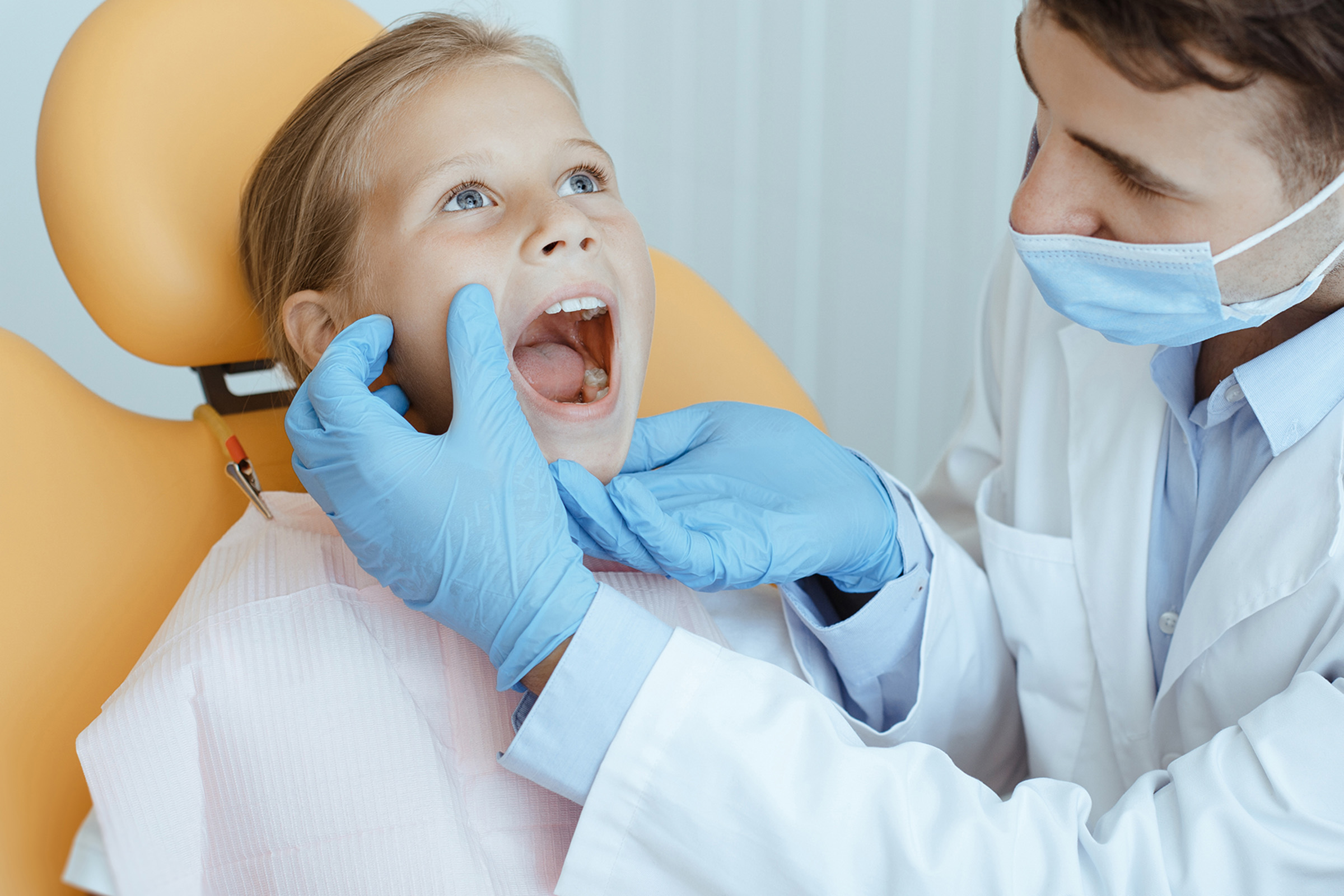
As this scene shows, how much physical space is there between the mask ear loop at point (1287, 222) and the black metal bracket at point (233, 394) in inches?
42.8

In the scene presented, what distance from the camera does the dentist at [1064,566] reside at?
0.82 m

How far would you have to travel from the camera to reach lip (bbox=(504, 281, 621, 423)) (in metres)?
1.02

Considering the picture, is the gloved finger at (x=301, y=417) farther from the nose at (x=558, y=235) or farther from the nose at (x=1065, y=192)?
the nose at (x=1065, y=192)

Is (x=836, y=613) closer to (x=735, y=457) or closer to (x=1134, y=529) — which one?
(x=735, y=457)

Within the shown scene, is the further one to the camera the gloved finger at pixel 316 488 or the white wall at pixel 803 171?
the white wall at pixel 803 171

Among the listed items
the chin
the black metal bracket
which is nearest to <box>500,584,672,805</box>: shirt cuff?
the chin

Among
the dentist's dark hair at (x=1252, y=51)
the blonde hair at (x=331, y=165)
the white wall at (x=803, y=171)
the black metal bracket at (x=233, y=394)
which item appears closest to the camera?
the dentist's dark hair at (x=1252, y=51)

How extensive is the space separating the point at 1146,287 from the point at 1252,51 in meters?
0.24

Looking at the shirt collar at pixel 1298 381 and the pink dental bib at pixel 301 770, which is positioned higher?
the shirt collar at pixel 1298 381

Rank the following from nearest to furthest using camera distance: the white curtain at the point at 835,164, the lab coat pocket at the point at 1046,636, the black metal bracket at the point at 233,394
→ the lab coat pocket at the point at 1046,636
the black metal bracket at the point at 233,394
the white curtain at the point at 835,164

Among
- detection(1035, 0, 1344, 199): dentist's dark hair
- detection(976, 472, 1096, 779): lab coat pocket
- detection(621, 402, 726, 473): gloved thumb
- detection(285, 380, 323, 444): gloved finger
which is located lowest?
detection(976, 472, 1096, 779): lab coat pocket

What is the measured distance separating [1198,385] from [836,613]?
50 centimetres

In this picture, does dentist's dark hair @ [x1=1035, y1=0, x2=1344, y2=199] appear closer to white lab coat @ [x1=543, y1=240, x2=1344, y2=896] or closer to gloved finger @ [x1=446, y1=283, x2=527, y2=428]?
white lab coat @ [x1=543, y1=240, x2=1344, y2=896]

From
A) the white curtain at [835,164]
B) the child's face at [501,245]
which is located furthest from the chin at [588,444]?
the white curtain at [835,164]
